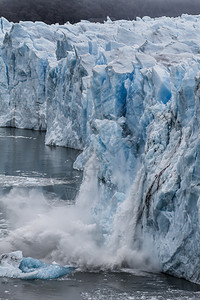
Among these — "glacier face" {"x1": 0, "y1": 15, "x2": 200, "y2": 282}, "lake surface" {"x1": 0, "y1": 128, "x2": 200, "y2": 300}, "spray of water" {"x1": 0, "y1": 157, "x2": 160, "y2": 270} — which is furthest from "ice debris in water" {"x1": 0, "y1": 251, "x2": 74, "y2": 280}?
"glacier face" {"x1": 0, "y1": 15, "x2": 200, "y2": 282}

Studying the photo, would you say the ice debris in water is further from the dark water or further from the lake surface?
the dark water

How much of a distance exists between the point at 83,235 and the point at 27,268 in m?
1.90

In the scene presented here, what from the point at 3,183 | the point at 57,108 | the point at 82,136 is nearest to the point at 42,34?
the point at 57,108

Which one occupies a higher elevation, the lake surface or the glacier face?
the glacier face

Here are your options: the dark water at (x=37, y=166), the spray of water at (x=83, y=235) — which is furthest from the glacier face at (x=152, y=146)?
the dark water at (x=37, y=166)

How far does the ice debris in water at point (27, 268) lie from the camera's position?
32.0 ft

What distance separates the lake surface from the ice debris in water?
0.46 ft

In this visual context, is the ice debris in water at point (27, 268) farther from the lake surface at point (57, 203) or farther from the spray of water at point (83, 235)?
the spray of water at point (83, 235)

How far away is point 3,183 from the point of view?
1903 cm

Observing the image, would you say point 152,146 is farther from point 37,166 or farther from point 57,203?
point 37,166

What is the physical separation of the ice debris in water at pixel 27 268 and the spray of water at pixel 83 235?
636 millimetres

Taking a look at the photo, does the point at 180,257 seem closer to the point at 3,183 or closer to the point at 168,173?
the point at 168,173

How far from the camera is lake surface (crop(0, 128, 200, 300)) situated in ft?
29.2

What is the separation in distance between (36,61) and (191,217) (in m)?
24.3
